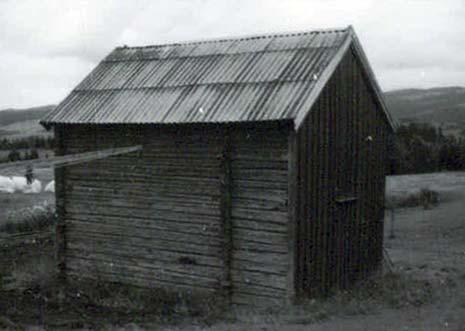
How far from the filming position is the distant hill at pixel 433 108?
91.4 metres

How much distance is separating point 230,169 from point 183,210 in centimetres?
151

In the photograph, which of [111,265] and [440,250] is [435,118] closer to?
[440,250]

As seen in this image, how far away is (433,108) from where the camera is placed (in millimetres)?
111750

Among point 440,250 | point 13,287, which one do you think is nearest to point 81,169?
point 13,287

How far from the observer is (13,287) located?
619 inches

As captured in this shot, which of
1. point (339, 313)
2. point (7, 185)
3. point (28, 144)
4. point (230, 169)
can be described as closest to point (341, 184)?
point (230, 169)

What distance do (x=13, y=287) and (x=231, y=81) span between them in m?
7.19

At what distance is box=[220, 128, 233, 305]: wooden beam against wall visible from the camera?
1327cm

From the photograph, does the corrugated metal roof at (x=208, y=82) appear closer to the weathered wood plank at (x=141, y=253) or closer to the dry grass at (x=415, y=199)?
the weathered wood plank at (x=141, y=253)

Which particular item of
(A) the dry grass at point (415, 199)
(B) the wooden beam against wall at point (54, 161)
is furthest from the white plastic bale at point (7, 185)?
(B) the wooden beam against wall at point (54, 161)

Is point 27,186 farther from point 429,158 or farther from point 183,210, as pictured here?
point 429,158

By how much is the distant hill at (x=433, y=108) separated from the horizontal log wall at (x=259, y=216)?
226 feet

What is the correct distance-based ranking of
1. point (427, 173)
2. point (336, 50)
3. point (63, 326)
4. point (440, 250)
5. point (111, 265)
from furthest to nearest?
point (427, 173)
point (440, 250)
point (111, 265)
point (336, 50)
point (63, 326)

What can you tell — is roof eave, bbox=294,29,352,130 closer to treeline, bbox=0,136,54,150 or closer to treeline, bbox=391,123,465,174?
treeline, bbox=391,123,465,174
